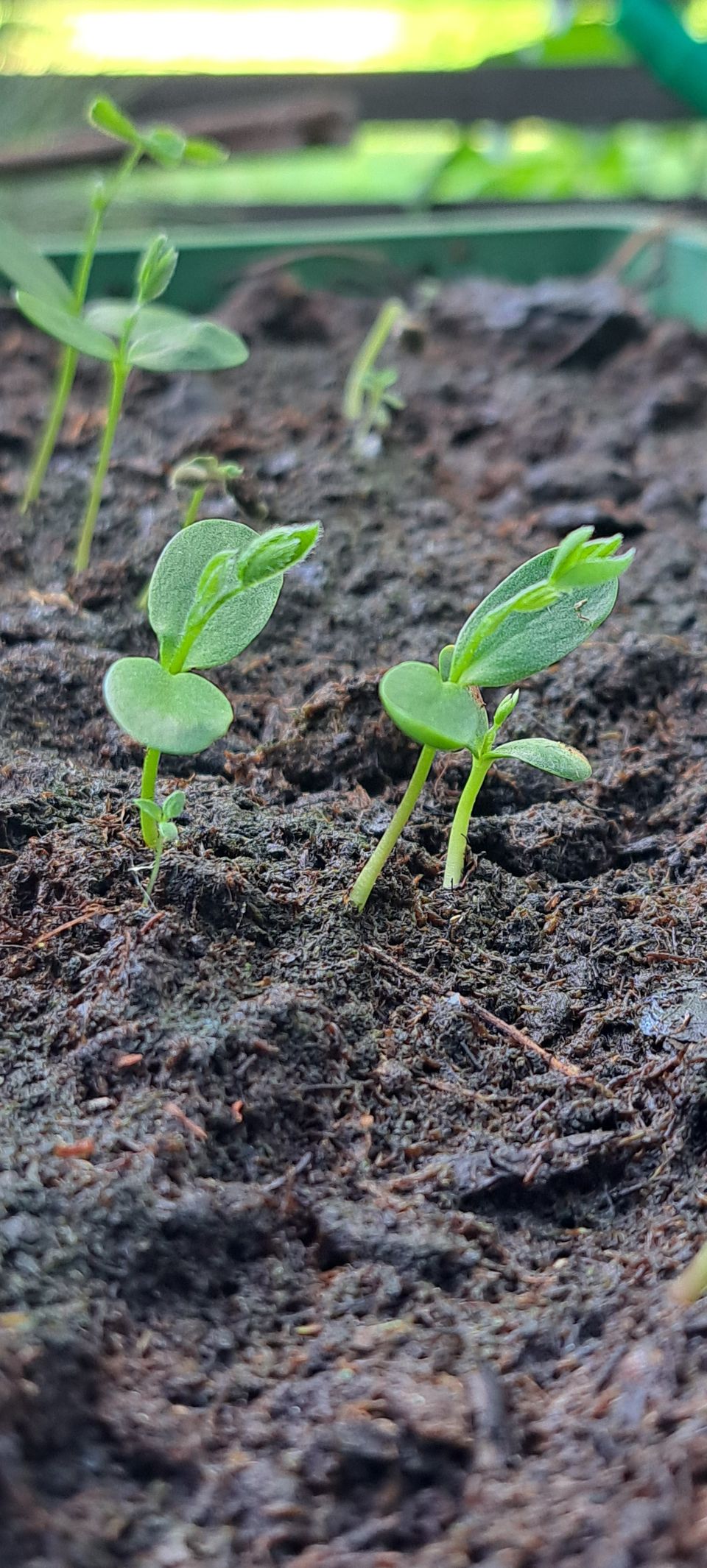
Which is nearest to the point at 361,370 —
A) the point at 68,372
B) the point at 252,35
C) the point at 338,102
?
the point at 68,372

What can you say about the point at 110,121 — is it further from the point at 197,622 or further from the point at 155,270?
the point at 197,622

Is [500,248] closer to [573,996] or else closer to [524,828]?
[524,828]

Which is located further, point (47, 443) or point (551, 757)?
point (47, 443)

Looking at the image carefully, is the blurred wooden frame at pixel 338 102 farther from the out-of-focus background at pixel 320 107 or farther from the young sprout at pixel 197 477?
the young sprout at pixel 197 477

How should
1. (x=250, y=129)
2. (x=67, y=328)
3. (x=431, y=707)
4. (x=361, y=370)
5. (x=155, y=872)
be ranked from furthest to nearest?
(x=250, y=129)
(x=361, y=370)
(x=67, y=328)
(x=155, y=872)
(x=431, y=707)

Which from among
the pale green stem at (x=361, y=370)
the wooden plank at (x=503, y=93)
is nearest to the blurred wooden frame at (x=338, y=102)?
the wooden plank at (x=503, y=93)
